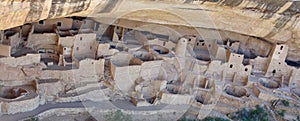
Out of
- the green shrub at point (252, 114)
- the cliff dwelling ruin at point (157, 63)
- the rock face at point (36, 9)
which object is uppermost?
the rock face at point (36, 9)

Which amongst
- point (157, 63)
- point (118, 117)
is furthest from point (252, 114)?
A: point (118, 117)

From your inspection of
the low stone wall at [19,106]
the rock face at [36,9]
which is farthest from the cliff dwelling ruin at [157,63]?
the rock face at [36,9]

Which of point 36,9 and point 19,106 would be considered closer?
point 36,9

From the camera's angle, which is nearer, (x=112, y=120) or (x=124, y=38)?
(x=112, y=120)

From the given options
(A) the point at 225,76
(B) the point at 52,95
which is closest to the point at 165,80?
(A) the point at 225,76

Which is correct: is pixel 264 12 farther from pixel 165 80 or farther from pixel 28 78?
pixel 28 78

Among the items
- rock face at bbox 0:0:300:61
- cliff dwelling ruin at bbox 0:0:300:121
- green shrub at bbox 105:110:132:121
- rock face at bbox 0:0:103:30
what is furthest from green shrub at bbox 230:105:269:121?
rock face at bbox 0:0:103:30

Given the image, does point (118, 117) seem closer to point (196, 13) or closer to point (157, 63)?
point (157, 63)

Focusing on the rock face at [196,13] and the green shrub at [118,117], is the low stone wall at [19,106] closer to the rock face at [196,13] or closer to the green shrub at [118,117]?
the green shrub at [118,117]
